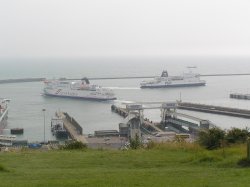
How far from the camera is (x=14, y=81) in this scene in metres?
39.4

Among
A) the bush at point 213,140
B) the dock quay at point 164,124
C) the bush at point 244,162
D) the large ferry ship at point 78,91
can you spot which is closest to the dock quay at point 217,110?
the dock quay at point 164,124

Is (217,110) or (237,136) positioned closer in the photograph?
(237,136)

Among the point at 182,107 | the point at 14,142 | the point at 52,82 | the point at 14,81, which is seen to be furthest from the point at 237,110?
the point at 14,81

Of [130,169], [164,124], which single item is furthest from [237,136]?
[164,124]

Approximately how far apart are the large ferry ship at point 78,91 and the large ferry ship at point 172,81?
21.8 feet

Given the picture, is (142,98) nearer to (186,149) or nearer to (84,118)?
(84,118)

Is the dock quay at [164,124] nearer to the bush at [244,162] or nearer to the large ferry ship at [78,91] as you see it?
the large ferry ship at [78,91]

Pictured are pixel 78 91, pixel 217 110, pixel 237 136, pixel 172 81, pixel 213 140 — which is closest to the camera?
pixel 213 140

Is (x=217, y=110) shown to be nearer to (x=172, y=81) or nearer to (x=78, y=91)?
(x=78, y=91)

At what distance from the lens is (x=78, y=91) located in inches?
1091

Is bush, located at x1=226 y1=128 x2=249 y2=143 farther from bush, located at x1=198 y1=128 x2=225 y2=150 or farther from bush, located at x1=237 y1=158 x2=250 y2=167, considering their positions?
bush, located at x1=237 y1=158 x2=250 y2=167

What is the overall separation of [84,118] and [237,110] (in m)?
6.72

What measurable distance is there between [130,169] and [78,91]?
24463mm

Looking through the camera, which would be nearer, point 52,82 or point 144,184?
point 144,184
